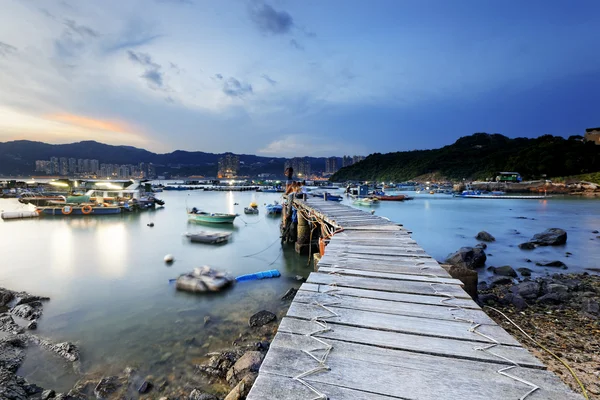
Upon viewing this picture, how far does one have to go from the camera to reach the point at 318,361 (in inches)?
97.3

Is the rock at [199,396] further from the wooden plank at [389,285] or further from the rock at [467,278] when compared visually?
the rock at [467,278]

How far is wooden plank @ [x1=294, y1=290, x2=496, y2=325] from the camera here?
11.3 ft

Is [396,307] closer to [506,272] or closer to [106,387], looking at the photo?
[106,387]

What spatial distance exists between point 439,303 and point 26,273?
891 inches

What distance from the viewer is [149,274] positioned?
16.1m

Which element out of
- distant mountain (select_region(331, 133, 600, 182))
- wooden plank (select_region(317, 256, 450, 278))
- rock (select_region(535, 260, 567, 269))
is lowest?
rock (select_region(535, 260, 567, 269))

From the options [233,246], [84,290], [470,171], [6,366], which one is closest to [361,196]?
[233,246]

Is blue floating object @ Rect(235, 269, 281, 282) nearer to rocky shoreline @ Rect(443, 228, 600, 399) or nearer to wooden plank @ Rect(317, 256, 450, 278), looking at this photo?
rocky shoreline @ Rect(443, 228, 600, 399)

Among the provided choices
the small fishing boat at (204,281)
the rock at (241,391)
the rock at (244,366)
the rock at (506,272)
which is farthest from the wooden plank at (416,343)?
the rock at (506,272)

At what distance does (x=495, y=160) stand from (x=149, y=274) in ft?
473

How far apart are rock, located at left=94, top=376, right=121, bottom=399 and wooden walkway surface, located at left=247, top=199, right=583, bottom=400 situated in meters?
6.25

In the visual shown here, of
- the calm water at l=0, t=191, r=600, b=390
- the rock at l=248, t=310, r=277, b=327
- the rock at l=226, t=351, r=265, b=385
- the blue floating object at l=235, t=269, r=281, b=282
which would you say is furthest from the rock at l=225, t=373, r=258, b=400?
the blue floating object at l=235, t=269, r=281, b=282

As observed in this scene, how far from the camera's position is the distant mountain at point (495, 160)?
89750 mm

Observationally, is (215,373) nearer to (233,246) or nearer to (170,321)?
(170,321)
